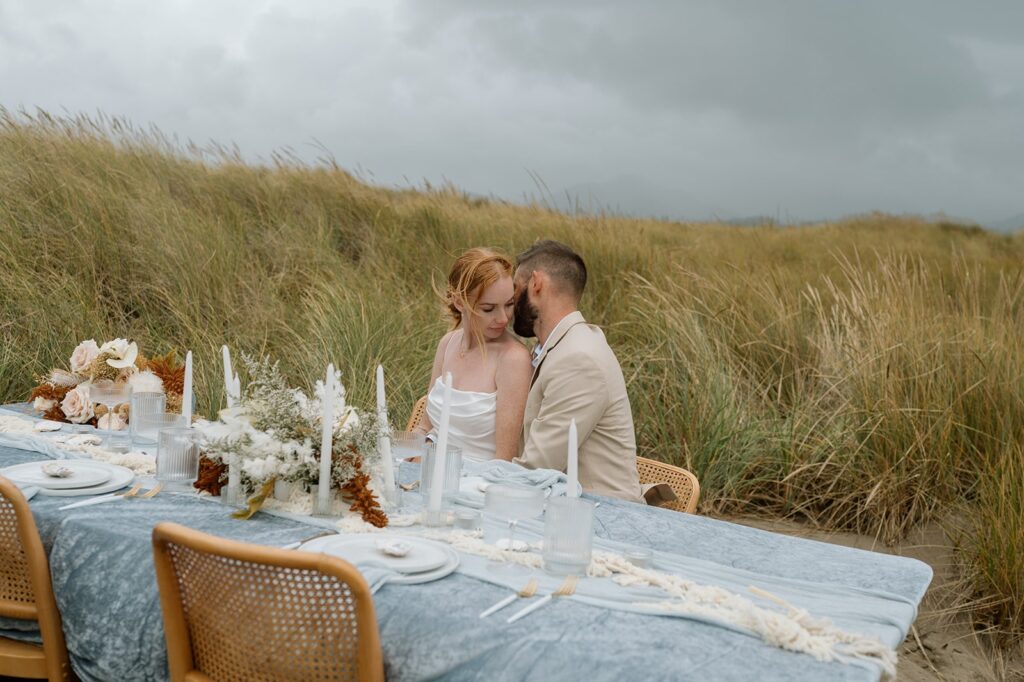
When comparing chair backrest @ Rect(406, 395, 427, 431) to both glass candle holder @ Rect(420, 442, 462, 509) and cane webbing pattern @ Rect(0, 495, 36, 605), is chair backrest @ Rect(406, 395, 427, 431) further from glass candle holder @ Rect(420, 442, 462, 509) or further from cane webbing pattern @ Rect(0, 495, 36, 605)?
cane webbing pattern @ Rect(0, 495, 36, 605)

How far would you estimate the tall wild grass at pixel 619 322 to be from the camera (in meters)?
5.25

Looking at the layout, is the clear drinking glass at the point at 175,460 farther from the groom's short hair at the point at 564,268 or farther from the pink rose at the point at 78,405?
the groom's short hair at the point at 564,268

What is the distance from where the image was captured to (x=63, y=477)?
274 cm

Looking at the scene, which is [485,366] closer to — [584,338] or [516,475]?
[584,338]

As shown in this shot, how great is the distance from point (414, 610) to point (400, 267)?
6894mm

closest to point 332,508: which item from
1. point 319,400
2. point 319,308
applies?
point 319,400

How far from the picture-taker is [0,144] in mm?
8914

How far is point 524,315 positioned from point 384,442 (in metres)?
1.43

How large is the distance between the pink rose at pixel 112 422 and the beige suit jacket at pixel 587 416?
144 centimetres

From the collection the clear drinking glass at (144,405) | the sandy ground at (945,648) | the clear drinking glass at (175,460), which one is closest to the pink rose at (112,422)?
the clear drinking glass at (144,405)

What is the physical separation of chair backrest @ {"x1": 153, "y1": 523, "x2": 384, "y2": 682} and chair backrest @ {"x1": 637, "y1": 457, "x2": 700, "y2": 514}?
178 cm

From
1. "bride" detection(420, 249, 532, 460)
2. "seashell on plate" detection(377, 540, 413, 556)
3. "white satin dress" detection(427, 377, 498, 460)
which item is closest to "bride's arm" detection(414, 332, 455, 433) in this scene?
"bride" detection(420, 249, 532, 460)

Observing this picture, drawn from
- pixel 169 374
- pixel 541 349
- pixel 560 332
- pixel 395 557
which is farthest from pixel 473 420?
pixel 395 557

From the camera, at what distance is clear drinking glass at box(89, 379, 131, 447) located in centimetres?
356
